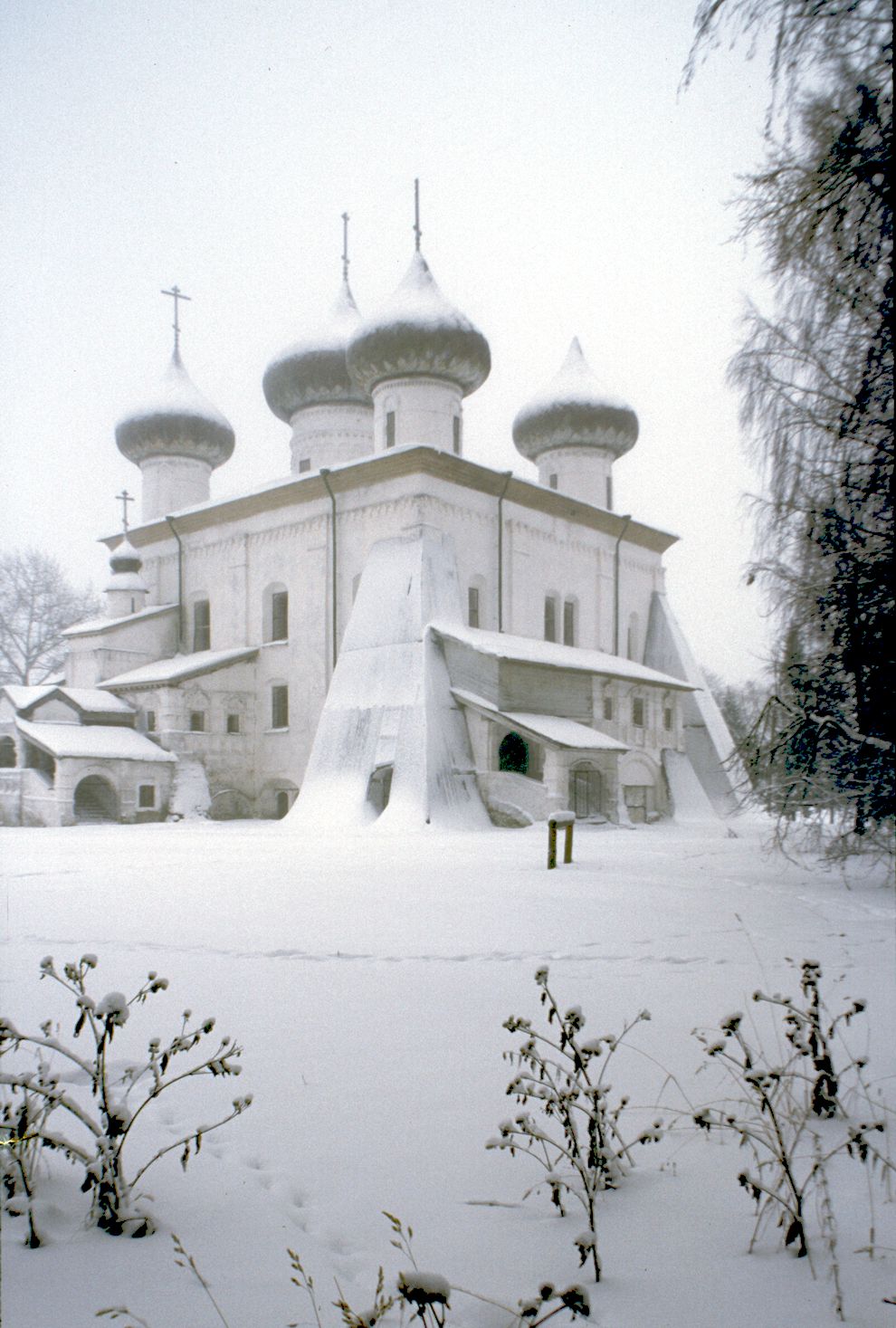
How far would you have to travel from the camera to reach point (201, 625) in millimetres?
26031

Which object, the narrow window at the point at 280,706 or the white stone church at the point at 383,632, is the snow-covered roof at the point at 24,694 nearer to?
the white stone church at the point at 383,632

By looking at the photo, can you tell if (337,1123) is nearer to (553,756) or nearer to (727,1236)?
(727,1236)

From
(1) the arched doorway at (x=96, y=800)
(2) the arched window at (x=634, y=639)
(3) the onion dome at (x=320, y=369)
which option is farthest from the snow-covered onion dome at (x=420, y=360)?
(1) the arched doorway at (x=96, y=800)

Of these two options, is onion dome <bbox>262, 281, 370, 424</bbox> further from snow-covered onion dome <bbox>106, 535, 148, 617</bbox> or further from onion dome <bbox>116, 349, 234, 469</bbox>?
snow-covered onion dome <bbox>106, 535, 148, 617</bbox>

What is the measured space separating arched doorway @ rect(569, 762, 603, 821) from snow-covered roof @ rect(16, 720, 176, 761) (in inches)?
376

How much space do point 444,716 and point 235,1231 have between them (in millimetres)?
16257

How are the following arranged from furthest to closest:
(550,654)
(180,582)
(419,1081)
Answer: (180,582) < (550,654) < (419,1081)

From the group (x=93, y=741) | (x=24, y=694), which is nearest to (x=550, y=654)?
(x=93, y=741)

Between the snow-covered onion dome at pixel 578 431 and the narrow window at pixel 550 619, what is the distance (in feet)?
12.9

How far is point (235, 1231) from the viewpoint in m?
2.14

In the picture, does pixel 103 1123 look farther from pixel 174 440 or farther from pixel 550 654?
pixel 174 440

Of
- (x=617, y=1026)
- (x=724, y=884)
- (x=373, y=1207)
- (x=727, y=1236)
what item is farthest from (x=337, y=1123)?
(x=724, y=884)

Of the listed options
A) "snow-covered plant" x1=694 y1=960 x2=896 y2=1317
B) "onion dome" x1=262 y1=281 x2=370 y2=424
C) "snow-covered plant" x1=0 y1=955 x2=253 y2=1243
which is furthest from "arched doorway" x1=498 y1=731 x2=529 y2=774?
"snow-covered plant" x1=0 y1=955 x2=253 y2=1243

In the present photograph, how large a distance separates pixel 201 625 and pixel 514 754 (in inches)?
401
